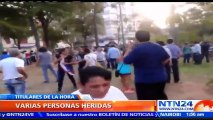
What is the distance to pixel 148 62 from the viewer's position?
3.39 metres

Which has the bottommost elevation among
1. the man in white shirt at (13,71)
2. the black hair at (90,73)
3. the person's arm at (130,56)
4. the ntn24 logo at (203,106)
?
the man in white shirt at (13,71)

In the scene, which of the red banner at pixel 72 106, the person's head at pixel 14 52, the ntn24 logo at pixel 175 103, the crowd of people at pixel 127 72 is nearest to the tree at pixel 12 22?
the crowd of people at pixel 127 72

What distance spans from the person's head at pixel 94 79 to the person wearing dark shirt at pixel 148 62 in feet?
2.71

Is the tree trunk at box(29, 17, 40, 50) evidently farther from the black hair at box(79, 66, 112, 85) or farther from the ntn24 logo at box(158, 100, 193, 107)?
the ntn24 logo at box(158, 100, 193, 107)

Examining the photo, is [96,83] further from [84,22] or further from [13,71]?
[13,71]

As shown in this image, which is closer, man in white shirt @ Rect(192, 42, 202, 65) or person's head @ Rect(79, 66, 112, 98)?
person's head @ Rect(79, 66, 112, 98)

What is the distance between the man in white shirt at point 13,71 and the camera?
4.55 m

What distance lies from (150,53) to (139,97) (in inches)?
15.8

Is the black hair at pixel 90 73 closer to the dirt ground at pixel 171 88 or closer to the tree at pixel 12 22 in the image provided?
the tree at pixel 12 22

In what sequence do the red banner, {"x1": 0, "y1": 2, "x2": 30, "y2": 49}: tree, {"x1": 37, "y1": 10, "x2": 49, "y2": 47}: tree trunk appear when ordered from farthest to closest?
1. {"x1": 37, "y1": 10, "x2": 49, "y2": 47}: tree trunk
2. {"x1": 0, "y1": 2, "x2": 30, "y2": 49}: tree
3. the red banner

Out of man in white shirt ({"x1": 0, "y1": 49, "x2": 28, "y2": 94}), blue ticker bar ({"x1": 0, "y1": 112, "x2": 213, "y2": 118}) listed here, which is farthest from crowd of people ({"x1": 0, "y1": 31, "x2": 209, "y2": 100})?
blue ticker bar ({"x1": 0, "y1": 112, "x2": 213, "y2": 118})

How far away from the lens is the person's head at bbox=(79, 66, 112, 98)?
2.53m

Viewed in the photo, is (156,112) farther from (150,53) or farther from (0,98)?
(0,98)

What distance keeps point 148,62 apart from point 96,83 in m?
0.95
